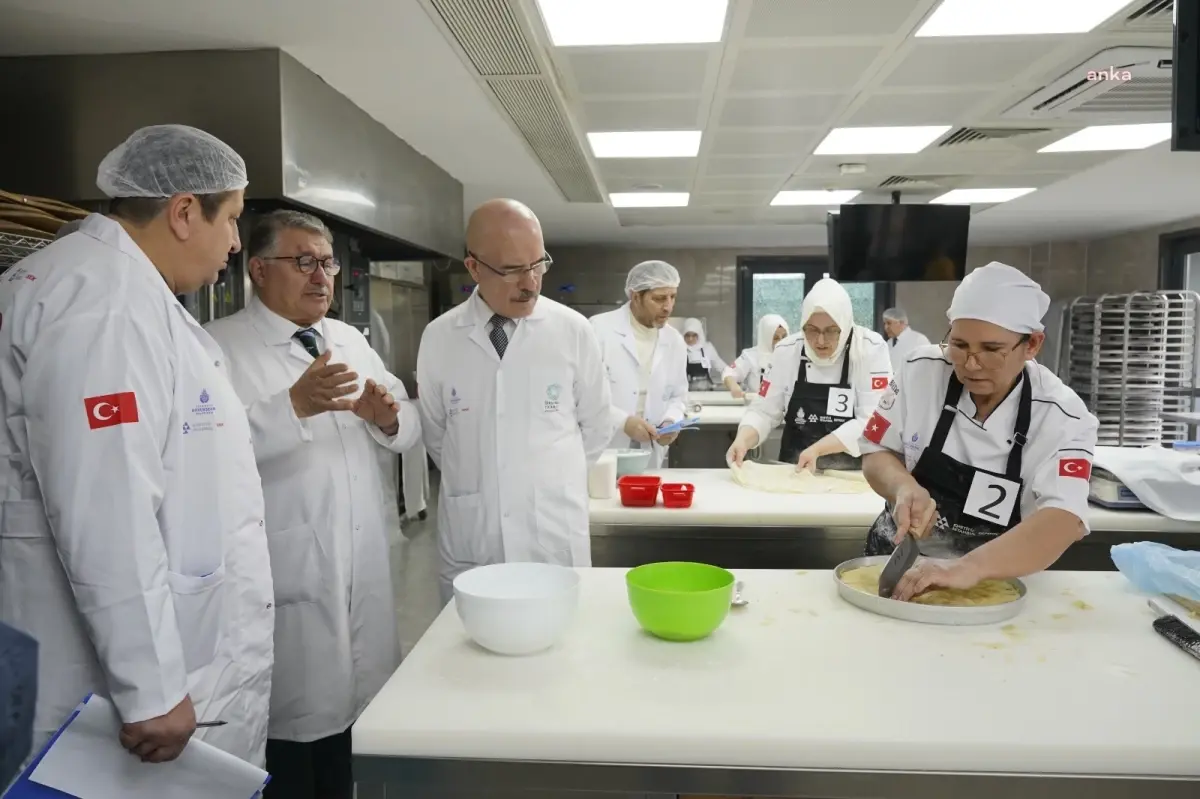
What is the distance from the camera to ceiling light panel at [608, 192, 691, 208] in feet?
21.3

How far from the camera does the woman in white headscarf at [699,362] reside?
914 centimetres

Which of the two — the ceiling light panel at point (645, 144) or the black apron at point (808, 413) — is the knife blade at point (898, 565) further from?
the ceiling light panel at point (645, 144)

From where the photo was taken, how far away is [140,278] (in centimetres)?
145

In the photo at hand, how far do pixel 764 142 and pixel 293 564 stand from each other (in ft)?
12.2

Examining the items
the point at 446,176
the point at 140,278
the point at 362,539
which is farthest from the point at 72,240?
the point at 446,176

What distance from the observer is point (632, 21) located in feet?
9.40

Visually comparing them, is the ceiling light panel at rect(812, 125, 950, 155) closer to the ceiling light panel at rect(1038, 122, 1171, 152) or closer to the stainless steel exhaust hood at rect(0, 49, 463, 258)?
the ceiling light panel at rect(1038, 122, 1171, 152)

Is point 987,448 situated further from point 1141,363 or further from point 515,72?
point 1141,363

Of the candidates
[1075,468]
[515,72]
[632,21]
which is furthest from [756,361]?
[1075,468]

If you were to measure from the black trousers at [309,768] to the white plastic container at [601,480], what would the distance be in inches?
40.2

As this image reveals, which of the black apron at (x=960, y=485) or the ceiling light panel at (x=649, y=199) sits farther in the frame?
the ceiling light panel at (x=649, y=199)

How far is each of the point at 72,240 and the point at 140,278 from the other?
0.44 ft

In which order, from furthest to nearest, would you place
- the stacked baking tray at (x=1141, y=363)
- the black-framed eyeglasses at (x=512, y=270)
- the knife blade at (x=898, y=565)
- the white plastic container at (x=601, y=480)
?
the stacked baking tray at (x=1141, y=363), the white plastic container at (x=601, y=480), the black-framed eyeglasses at (x=512, y=270), the knife blade at (x=898, y=565)

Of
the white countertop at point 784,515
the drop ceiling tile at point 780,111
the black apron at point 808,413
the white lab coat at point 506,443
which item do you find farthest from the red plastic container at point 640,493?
the drop ceiling tile at point 780,111
